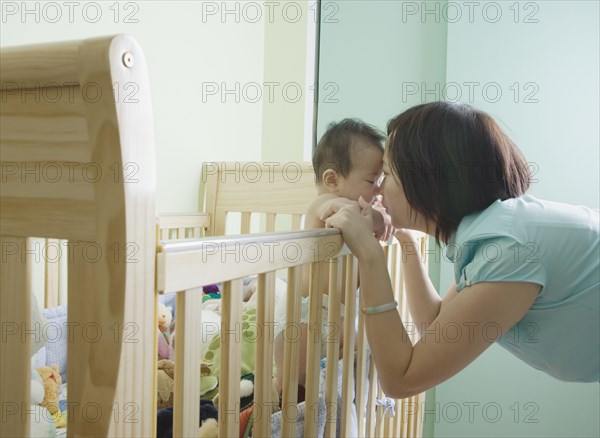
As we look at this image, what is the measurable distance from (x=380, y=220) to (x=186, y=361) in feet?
2.07

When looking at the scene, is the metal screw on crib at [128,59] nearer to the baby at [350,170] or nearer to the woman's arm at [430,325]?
the woman's arm at [430,325]

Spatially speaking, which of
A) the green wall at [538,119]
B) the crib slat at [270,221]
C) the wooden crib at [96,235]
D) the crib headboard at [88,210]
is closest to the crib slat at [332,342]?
the wooden crib at [96,235]

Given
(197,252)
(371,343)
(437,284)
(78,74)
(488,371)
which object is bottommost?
(488,371)

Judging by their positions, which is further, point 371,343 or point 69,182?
point 371,343

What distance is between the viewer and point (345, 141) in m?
1.23

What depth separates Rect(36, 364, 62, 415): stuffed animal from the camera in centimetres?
106

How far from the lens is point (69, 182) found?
0.52m

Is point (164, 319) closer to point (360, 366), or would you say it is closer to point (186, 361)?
point (360, 366)

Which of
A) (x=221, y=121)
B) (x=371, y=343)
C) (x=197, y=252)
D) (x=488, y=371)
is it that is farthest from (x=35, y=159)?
(x=488, y=371)

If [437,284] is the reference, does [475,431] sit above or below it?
below

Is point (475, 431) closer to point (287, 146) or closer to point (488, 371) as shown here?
point (488, 371)

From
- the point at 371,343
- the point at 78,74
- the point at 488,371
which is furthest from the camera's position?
the point at 488,371

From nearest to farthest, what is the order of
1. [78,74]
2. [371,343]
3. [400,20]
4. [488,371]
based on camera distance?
1. [78,74]
2. [371,343]
3. [488,371]
4. [400,20]

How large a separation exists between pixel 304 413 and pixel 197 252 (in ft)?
1.68
